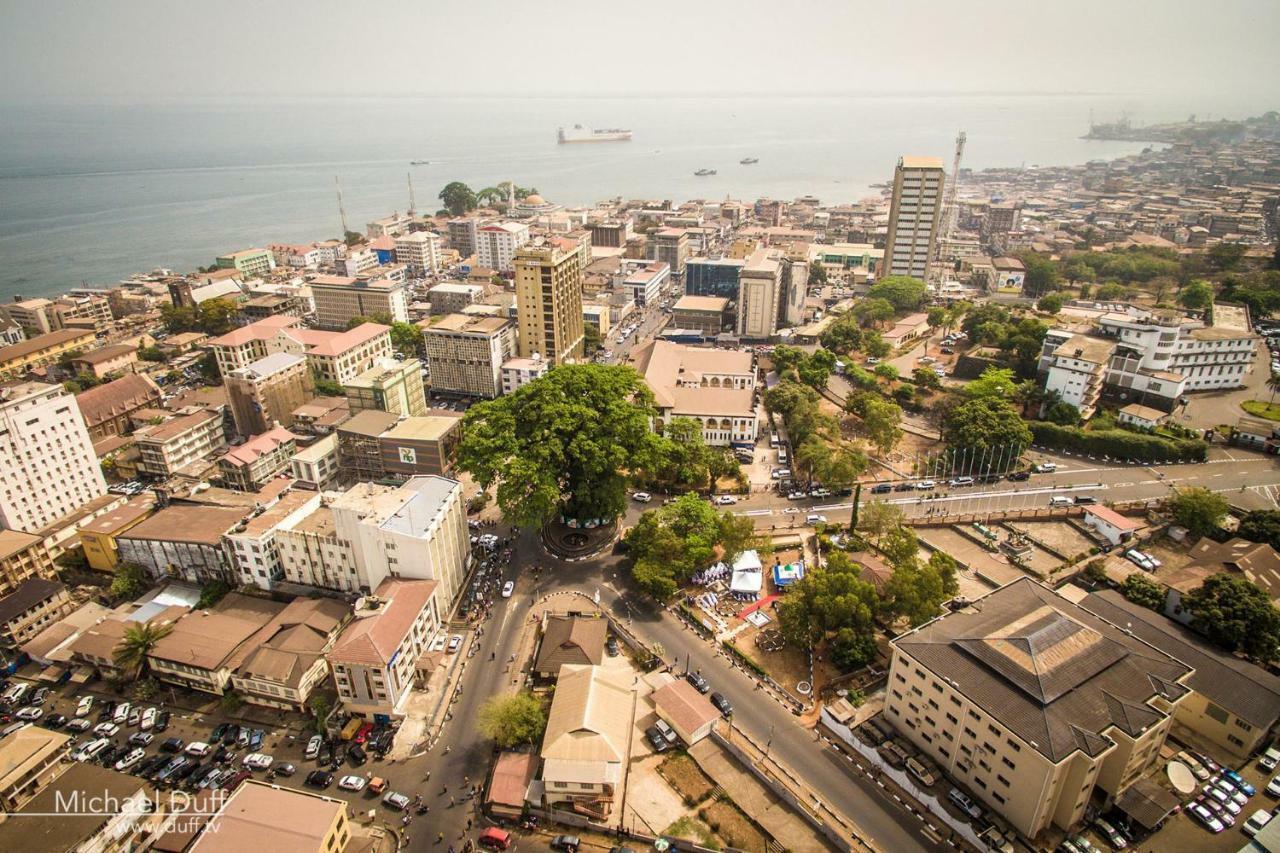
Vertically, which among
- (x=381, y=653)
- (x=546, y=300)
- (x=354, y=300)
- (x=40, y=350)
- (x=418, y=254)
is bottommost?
(x=381, y=653)

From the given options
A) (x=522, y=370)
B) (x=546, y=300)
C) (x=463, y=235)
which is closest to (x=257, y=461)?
(x=522, y=370)

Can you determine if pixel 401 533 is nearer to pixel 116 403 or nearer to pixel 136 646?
pixel 136 646

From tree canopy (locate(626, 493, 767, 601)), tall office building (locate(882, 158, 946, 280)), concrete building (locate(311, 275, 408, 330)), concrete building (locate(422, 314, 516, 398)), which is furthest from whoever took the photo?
tall office building (locate(882, 158, 946, 280))

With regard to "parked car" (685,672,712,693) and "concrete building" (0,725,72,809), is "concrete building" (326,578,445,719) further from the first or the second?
"parked car" (685,672,712,693)

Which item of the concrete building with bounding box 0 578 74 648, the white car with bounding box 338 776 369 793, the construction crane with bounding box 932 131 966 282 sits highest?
the construction crane with bounding box 932 131 966 282

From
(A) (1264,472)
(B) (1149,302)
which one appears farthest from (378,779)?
(B) (1149,302)

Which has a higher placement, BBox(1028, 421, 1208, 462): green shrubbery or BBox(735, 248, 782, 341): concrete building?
BBox(735, 248, 782, 341): concrete building

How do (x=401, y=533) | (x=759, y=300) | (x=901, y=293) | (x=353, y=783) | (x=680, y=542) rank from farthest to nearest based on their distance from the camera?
(x=901, y=293)
(x=759, y=300)
(x=680, y=542)
(x=401, y=533)
(x=353, y=783)

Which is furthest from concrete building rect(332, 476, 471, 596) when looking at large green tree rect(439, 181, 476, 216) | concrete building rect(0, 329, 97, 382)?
large green tree rect(439, 181, 476, 216)

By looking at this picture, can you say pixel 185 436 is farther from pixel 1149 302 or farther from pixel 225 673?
pixel 1149 302
